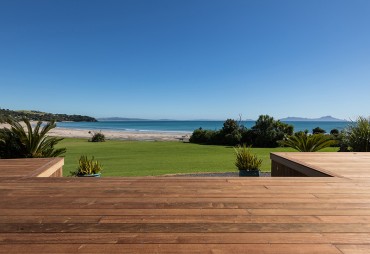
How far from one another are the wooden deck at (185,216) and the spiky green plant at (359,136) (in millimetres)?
6680

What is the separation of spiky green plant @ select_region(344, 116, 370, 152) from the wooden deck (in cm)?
668

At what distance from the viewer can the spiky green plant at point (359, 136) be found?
9.23 m

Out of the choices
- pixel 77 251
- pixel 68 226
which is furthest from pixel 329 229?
pixel 68 226

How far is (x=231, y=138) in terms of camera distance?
66.0 feet

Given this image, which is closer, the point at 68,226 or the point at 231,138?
the point at 68,226

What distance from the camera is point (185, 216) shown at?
2.27m

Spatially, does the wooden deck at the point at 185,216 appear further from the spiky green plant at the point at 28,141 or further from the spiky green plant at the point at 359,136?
the spiky green plant at the point at 359,136

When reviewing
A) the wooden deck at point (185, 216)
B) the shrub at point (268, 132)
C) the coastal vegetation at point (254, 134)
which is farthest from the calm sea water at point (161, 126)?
the wooden deck at point (185, 216)

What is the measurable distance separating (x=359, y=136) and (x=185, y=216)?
29.2 feet

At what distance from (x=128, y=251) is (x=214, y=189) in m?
1.59

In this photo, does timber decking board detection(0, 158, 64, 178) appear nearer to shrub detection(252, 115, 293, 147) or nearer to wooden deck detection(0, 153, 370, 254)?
wooden deck detection(0, 153, 370, 254)

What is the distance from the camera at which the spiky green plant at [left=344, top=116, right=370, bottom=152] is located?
9.23 m

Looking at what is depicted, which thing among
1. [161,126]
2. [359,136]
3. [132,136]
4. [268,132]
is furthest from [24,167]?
[161,126]

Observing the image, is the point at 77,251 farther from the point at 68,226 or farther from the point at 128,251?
the point at 68,226
